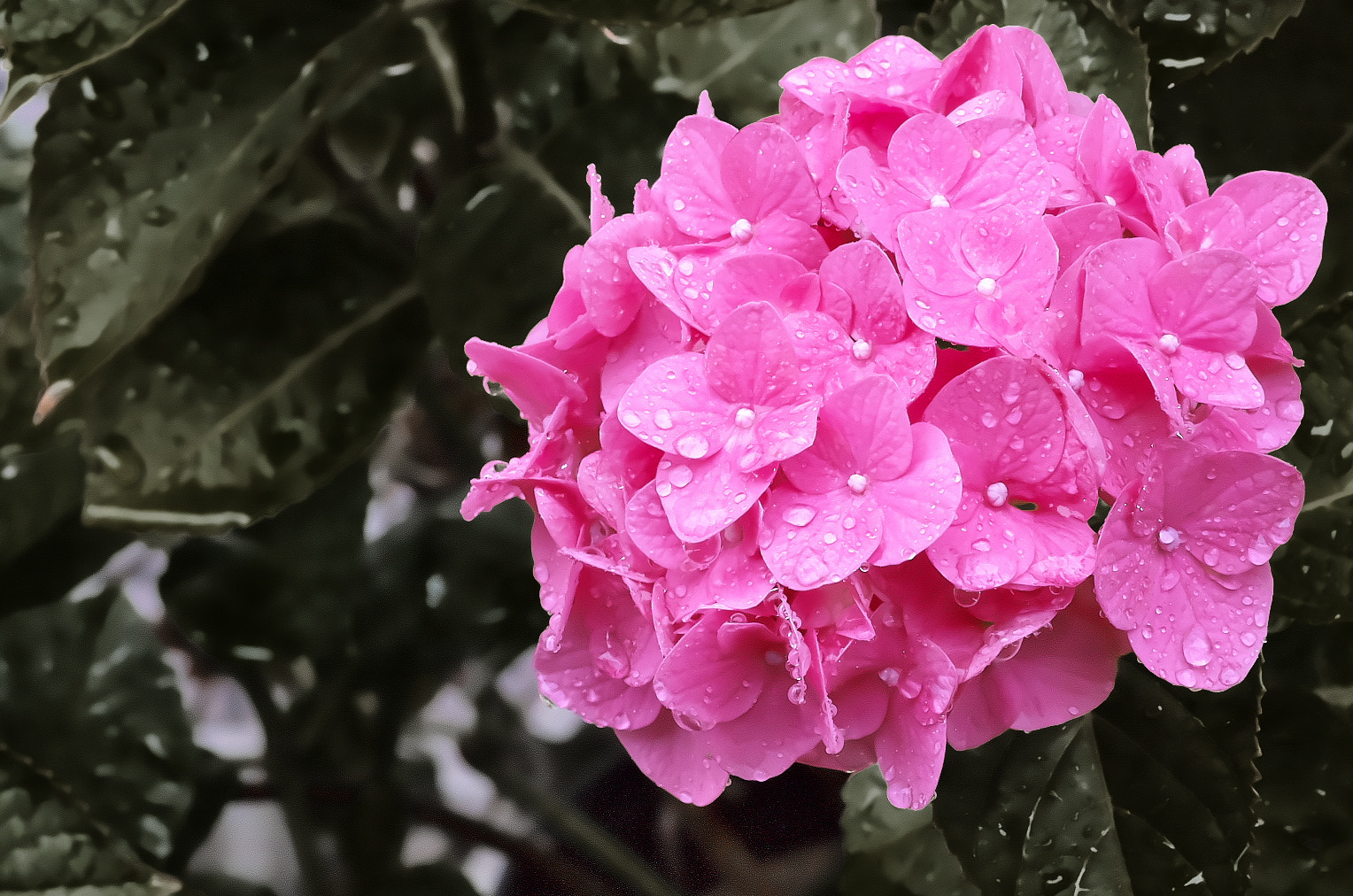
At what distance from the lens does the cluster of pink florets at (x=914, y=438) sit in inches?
10.5

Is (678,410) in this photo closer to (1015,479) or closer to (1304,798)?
(1015,479)

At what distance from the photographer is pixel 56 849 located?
579 mm

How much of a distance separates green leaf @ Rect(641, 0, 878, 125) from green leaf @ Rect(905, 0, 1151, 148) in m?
0.08

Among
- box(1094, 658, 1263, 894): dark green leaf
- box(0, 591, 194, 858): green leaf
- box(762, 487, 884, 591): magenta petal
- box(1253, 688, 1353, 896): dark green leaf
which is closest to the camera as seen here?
box(762, 487, 884, 591): magenta petal

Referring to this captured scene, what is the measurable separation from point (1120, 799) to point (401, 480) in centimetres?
46

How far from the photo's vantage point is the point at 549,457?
12.4 inches

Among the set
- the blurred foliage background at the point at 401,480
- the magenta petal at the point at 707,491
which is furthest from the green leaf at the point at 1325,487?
the magenta petal at the point at 707,491

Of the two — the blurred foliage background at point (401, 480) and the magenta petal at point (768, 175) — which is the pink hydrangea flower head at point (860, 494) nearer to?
the magenta petal at point (768, 175)

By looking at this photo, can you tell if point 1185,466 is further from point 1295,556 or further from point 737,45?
point 737,45

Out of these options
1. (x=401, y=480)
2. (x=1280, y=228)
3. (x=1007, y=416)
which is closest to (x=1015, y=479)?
(x=1007, y=416)

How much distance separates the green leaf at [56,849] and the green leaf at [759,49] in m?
0.52

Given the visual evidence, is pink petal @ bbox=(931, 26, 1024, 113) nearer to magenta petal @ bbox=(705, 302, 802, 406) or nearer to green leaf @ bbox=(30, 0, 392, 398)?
magenta petal @ bbox=(705, 302, 802, 406)

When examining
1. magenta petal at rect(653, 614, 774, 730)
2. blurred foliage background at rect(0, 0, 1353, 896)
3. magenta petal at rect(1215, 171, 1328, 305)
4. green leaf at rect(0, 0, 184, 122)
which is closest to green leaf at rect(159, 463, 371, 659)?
blurred foliage background at rect(0, 0, 1353, 896)

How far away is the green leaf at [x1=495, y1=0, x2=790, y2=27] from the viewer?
0.42 meters
